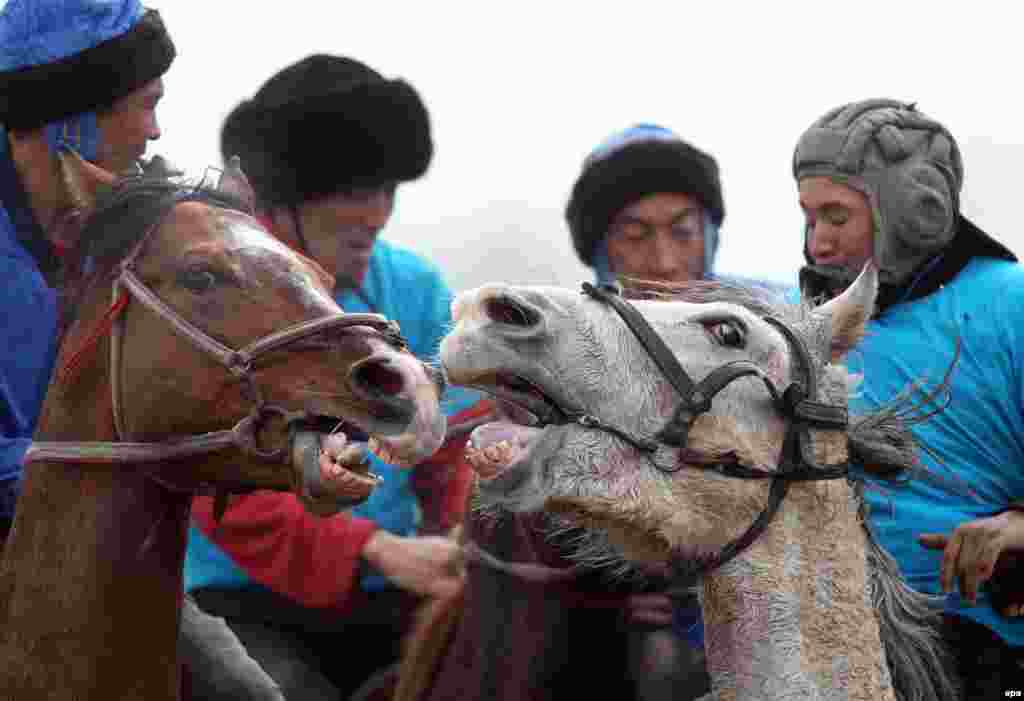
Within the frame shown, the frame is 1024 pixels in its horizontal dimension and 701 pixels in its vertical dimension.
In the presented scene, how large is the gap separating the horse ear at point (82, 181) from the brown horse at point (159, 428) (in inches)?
5.6

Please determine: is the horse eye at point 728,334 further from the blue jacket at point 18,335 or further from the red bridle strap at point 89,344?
the blue jacket at point 18,335

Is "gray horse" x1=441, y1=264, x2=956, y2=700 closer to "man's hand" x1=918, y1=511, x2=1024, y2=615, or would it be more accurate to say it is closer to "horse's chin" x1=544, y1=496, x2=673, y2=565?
"horse's chin" x1=544, y1=496, x2=673, y2=565

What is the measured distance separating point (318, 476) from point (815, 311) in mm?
1086

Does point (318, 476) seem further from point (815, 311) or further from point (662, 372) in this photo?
point (815, 311)

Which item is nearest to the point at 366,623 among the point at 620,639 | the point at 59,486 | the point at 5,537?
the point at 620,639

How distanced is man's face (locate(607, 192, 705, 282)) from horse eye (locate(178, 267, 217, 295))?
7.92 ft

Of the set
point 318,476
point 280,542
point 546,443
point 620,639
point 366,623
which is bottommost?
point 366,623

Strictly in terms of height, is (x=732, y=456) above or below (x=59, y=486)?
above

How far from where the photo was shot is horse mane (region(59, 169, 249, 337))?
2777 mm

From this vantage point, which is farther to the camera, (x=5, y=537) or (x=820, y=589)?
(x=5, y=537)

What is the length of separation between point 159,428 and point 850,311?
55.8 inches

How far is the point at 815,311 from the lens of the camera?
9.18ft

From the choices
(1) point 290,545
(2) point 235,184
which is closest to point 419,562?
(1) point 290,545

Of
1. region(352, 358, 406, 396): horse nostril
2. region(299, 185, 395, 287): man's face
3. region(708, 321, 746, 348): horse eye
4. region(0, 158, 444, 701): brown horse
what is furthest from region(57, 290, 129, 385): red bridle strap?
region(299, 185, 395, 287): man's face
